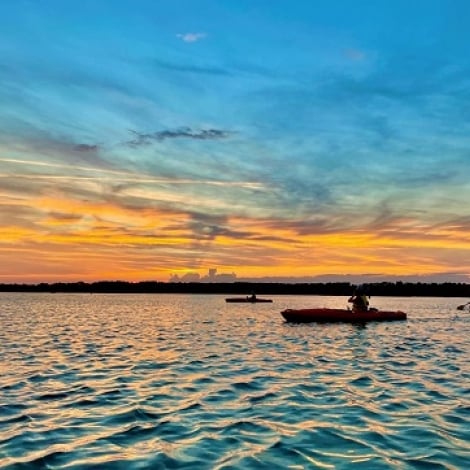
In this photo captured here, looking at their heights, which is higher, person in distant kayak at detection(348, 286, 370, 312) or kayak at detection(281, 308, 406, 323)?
person in distant kayak at detection(348, 286, 370, 312)

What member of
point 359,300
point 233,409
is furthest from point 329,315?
point 233,409

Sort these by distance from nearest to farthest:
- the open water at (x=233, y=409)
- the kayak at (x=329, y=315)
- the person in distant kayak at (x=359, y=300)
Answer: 1. the open water at (x=233, y=409)
2. the kayak at (x=329, y=315)
3. the person in distant kayak at (x=359, y=300)

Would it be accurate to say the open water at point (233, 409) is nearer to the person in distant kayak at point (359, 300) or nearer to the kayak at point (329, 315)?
the kayak at point (329, 315)

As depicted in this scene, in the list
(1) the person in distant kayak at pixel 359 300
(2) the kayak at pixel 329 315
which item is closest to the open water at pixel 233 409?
(2) the kayak at pixel 329 315

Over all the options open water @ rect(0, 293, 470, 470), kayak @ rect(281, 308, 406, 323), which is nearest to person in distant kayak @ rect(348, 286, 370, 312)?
kayak @ rect(281, 308, 406, 323)

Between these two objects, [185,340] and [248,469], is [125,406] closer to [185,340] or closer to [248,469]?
[248,469]

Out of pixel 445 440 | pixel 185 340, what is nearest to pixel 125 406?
pixel 445 440

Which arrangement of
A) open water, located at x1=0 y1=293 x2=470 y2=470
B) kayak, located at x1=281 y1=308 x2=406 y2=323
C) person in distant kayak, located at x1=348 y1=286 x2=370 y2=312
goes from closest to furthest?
open water, located at x1=0 y1=293 x2=470 y2=470 → kayak, located at x1=281 y1=308 x2=406 y2=323 → person in distant kayak, located at x1=348 y1=286 x2=370 y2=312

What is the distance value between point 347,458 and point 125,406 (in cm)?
647

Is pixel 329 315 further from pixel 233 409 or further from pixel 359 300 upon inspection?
pixel 233 409

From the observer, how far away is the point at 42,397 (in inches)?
616

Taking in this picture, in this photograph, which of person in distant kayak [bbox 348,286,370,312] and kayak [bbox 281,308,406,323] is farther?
person in distant kayak [bbox 348,286,370,312]

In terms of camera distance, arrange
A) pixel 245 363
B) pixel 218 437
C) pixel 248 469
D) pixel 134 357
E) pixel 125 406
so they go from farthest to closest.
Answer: pixel 134 357 < pixel 245 363 < pixel 125 406 < pixel 218 437 < pixel 248 469

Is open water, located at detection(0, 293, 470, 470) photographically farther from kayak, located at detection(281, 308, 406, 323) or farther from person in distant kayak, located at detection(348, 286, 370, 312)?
person in distant kayak, located at detection(348, 286, 370, 312)
